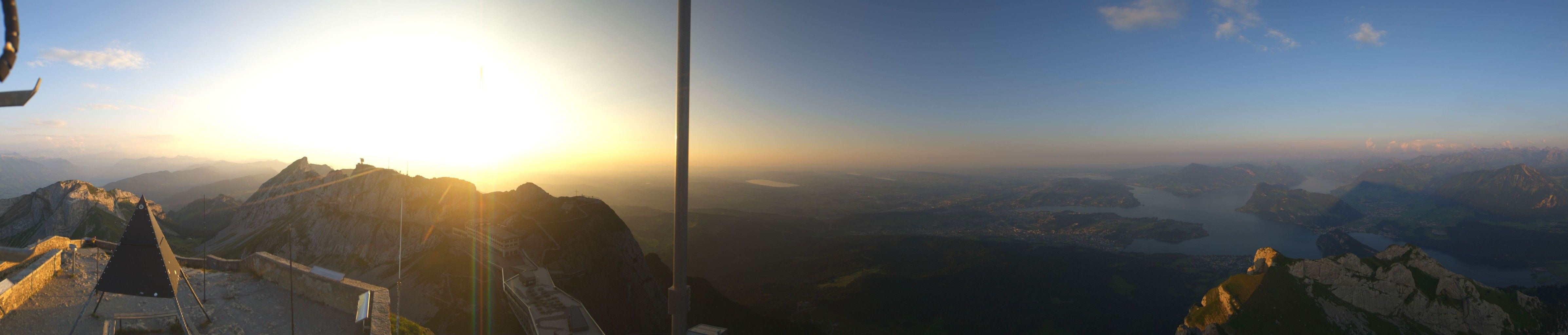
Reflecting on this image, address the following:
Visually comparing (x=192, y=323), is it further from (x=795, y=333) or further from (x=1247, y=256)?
(x=1247, y=256)

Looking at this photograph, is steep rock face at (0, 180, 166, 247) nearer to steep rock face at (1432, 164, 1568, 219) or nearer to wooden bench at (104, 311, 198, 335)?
wooden bench at (104, 311, 198, 335)

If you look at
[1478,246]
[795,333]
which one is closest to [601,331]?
[795,333]

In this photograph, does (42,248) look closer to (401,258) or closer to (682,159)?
(401,258)

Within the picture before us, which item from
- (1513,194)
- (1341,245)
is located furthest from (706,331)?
(1513,194)

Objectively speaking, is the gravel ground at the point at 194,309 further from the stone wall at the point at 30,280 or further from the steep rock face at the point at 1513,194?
the steep rock face at the point at 1513,194

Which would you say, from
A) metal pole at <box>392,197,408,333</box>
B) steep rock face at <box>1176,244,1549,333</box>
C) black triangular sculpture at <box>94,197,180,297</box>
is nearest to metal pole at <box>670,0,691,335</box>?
black triangular sculpture at <box>94,197,180,297</box>
